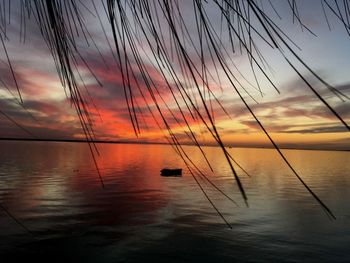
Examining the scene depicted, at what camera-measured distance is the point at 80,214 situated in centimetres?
A: 2711

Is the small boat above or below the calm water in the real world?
above

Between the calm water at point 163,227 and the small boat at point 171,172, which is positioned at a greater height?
the small boat at point 171,172

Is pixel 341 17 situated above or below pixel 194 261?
above

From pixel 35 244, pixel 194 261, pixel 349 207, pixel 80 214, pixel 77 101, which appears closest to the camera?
pixel 77 101

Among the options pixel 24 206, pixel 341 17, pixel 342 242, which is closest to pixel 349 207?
pixel 342 242

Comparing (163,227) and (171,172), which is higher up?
(171,172)

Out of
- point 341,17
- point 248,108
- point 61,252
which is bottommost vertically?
point 61,252

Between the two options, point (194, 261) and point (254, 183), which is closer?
point (194, 261)

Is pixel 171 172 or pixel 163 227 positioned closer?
pixel 163 227

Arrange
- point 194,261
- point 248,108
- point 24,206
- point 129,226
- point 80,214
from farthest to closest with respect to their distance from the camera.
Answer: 1. point 24,206
2. point 80,214
3. point 129,226
4. point 194,261
5. point 248,108

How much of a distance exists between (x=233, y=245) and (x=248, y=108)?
2079 cm

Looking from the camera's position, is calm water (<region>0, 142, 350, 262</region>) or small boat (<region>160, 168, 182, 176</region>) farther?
small boat (<region>160, 168, 182, 176</region>)

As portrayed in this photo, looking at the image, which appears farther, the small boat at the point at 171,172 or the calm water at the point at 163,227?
the small boat at the point at 171,172

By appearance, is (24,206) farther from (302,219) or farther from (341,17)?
(341,17)
